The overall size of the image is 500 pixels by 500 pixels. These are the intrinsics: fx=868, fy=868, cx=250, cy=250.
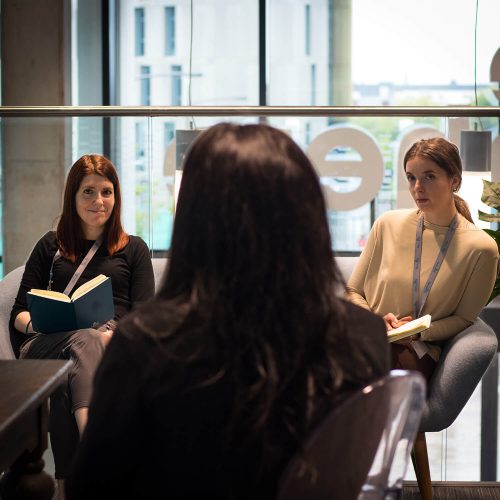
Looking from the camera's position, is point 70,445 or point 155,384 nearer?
point 155,384

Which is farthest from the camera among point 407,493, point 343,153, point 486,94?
point 486,94

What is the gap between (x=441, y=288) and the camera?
3355 millimetres

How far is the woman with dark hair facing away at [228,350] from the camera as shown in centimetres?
122

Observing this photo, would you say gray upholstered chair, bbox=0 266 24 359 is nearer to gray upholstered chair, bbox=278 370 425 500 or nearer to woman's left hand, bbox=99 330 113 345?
woman's left hand, bbox=99 330 113 345

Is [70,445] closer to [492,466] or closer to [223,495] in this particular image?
[223,495]

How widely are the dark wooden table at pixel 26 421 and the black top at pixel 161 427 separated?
525 mm

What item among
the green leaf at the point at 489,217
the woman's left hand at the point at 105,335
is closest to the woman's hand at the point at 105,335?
the woman's left hand at the point at 105,335

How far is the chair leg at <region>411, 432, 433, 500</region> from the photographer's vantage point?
3.29 metres

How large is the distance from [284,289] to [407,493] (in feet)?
8.64

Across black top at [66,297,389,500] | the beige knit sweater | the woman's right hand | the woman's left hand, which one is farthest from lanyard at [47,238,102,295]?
black top at [66,297,389,500]

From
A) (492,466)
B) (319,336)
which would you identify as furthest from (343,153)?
(319,336)

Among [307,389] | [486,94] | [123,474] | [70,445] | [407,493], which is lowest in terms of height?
[407,493]

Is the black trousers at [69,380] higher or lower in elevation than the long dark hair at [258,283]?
lower

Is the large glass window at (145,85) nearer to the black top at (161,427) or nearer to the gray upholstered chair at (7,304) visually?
the gray upholstered chair at (7,304)
